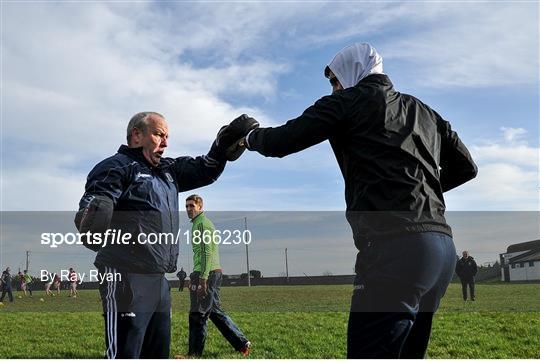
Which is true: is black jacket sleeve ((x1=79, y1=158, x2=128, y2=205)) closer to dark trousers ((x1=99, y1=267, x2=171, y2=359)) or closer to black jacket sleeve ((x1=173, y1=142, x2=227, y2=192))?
dark trousers ((x1=99, y1=267, x2=171, y2=359))

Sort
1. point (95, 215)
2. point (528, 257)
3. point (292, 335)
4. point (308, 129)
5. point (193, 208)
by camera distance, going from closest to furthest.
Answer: point (308, 129)
point (95, 215)
point (193, 208)
point (292, 335)
point (528, 257)

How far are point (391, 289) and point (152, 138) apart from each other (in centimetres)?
260

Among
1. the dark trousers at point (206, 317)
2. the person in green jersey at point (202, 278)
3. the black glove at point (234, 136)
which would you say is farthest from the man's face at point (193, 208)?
the black glove at point (234, 136)

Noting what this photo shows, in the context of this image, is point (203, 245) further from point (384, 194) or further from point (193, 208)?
point (384, 194)

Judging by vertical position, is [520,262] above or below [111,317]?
above

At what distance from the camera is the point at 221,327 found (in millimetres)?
9852

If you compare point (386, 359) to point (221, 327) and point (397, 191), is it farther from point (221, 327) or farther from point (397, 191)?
point (221, 327)

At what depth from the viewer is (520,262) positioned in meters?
56.7

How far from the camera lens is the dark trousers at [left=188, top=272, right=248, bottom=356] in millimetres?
9477

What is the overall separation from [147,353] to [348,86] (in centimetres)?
268

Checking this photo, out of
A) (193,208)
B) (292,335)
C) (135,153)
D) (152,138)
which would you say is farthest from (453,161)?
(292,335)

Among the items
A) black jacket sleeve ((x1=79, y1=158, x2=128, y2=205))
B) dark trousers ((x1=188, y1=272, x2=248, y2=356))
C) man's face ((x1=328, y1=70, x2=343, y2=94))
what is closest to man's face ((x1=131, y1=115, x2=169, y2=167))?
black jacket sleeve ((x1=79, y1=158, x2=128, y2=205))

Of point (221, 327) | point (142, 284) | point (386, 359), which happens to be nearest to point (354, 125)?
point (386, 359)

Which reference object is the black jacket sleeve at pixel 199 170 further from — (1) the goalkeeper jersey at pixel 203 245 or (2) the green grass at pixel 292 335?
(2) the green grass at pixel 292 335
